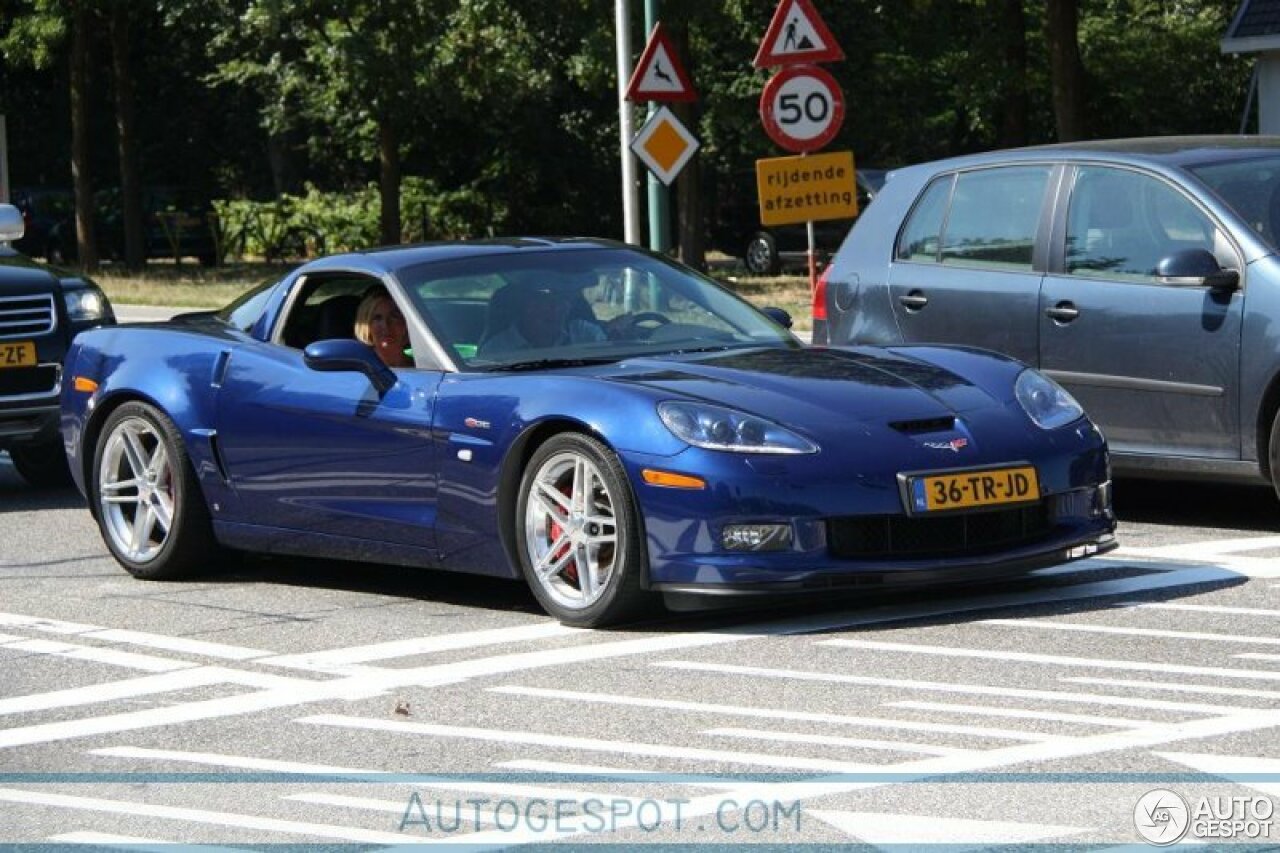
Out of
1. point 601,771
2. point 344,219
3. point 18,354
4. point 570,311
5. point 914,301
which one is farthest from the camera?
point 344,219

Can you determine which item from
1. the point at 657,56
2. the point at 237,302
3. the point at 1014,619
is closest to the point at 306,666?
the point at 1014,619

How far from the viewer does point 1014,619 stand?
7.78m

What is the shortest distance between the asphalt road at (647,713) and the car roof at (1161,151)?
170 centimetres

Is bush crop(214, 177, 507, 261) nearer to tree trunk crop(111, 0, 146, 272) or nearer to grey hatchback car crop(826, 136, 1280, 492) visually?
tree trunk crop(111, 0, 146, 272)

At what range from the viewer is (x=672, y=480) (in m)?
7.61

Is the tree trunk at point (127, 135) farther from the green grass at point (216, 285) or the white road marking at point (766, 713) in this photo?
the white road marking at point (766, 713)

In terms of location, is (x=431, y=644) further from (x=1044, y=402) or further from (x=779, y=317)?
(x=779, y=317)

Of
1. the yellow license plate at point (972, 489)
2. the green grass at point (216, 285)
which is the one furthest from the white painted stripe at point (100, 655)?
the green grass at point (216, 285)

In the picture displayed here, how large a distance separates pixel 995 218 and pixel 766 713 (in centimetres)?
474

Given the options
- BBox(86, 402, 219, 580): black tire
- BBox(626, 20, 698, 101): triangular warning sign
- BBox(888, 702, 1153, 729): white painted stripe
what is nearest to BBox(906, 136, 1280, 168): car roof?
BBox(86, 402, 219, 580): black tire

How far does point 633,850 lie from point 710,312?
13.9ft

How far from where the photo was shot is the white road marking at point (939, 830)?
16.3 ft

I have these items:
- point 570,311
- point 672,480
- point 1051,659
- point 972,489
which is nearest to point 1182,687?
point 1051,659

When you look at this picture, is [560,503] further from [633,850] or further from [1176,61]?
[1176,61]
